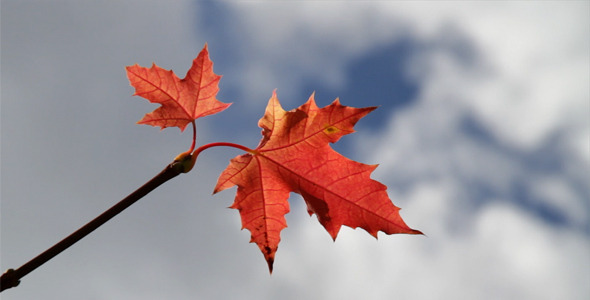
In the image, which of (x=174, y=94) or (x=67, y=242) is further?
(x=174, y=94)

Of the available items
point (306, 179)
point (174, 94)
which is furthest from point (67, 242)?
point (306, 179)

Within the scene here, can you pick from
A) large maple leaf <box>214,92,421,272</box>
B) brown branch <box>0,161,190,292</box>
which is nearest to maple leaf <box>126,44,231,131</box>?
large maple leaf <box>214,92,421,272</box>

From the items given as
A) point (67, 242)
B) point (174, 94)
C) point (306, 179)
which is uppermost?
point (174, 94)

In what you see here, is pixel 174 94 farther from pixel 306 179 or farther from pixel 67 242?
pixel 67 242

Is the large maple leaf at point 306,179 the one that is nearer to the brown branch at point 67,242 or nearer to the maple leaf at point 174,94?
the maple leaf at point 174,94

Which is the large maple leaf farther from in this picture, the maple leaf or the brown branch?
the brown branch

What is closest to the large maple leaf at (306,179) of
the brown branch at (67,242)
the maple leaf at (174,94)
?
the maple leaf at (174,94)

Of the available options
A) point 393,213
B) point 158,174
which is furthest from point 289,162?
point 158,174
